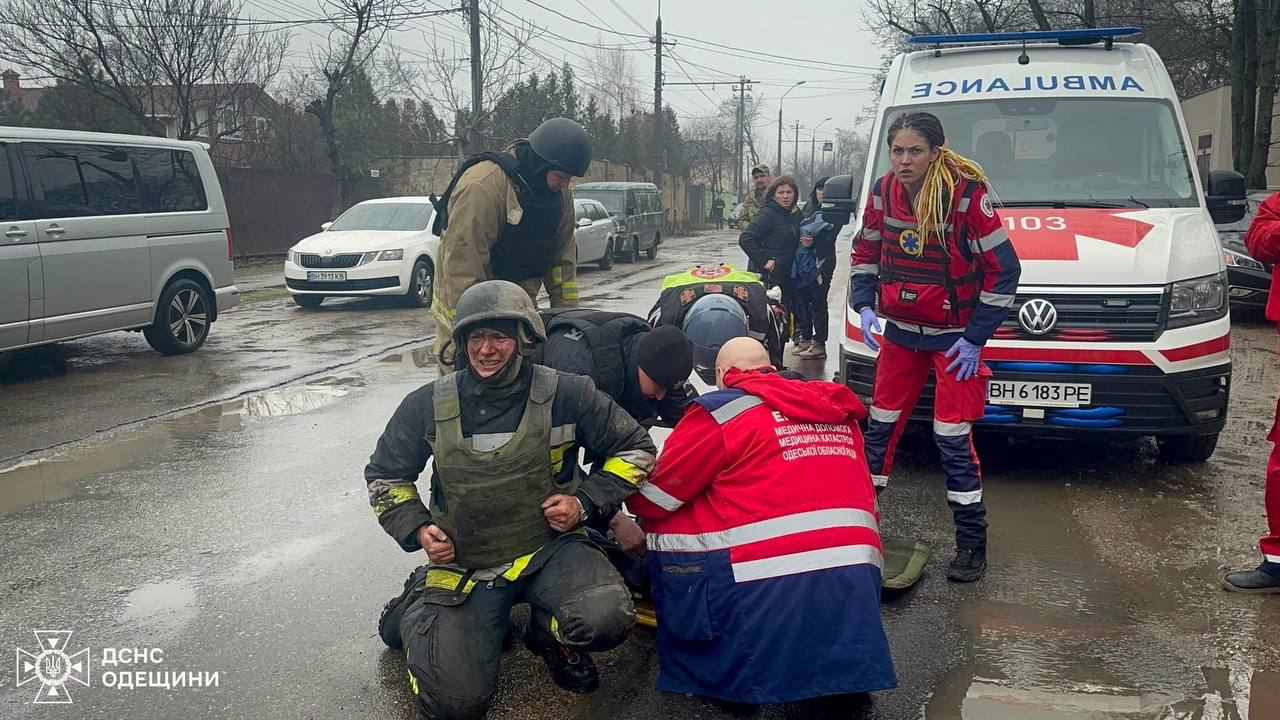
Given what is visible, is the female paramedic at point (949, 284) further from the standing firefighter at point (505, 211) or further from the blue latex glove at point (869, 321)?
the standing firefighter at point (505, 211)

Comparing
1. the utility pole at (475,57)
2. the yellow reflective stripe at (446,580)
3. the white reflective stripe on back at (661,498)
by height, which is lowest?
the yellow reflective stripe at (446,580)

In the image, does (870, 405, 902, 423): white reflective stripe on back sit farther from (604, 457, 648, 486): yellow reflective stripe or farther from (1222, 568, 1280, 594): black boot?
(604, 457, 648, 486): yellow reflective stripe

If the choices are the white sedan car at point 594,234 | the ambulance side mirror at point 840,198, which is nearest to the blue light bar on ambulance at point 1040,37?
the ambulance side mirror at point 840,198

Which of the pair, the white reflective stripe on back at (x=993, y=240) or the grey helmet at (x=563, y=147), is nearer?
the white reflective stripe on back at (x=993, y=240)

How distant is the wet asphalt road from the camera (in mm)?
3285

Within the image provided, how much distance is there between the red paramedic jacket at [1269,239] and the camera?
409cm

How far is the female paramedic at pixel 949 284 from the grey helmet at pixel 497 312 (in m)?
1.79

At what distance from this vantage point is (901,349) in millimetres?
4512

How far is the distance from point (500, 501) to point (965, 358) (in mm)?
2057

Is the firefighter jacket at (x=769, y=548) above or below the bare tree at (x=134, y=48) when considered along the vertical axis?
below

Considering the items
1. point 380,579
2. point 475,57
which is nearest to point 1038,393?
point 380,579

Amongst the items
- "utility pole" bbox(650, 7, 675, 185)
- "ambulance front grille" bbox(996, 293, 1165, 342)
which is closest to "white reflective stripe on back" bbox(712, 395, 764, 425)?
"ambulance front grille" bbox(996, 293, 1165, 342)

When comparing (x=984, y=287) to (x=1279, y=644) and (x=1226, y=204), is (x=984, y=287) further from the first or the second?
(x=1226, y=204)

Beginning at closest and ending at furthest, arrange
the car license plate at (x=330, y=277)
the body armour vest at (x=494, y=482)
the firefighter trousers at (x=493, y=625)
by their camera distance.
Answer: the firefighter trousers at (x=493, y=625) < the body armour vest at (x=494, y=482) < the car license plate at (x=330, y=277)
